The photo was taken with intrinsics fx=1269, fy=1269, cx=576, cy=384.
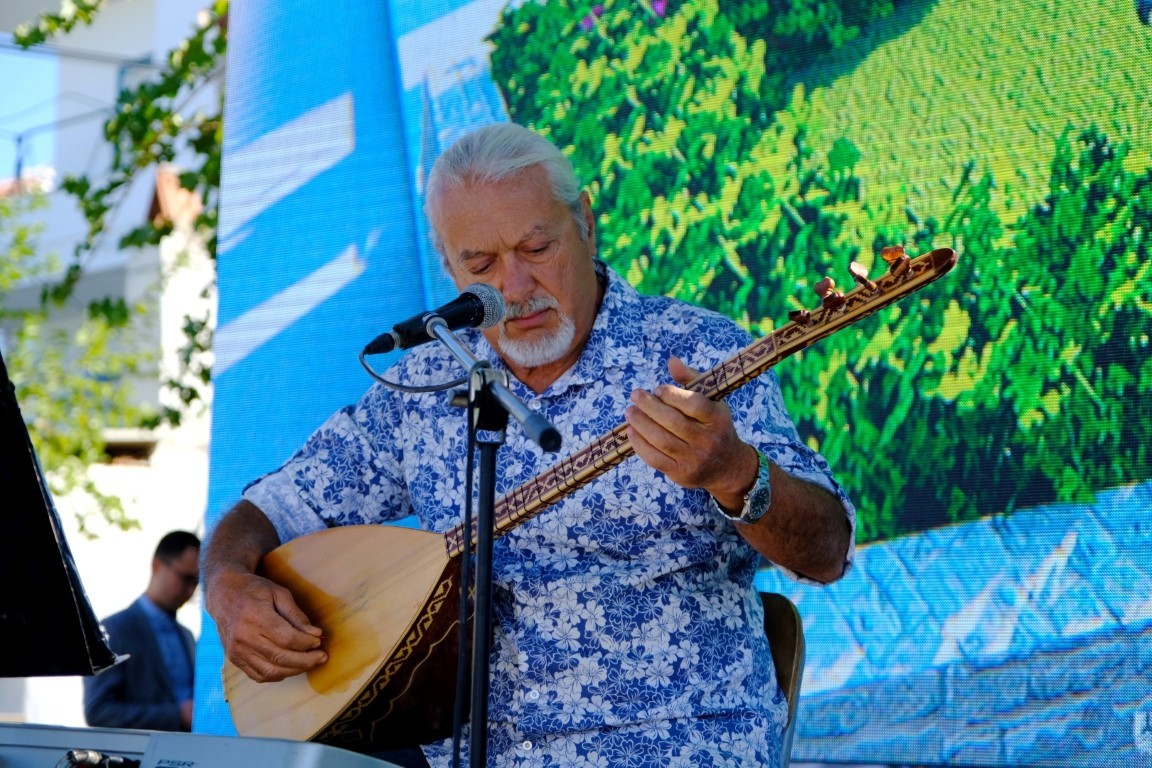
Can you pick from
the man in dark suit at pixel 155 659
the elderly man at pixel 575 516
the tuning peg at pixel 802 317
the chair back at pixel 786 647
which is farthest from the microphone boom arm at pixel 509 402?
the man in dark suit at pixel 155 659

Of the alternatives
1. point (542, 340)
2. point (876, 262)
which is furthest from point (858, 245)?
point (542, 340)

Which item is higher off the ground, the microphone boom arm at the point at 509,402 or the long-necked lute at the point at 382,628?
the microphone boom arm at the point at 509,402

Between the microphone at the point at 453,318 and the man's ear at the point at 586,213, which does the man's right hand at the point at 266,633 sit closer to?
the microphone at the point at 453,318

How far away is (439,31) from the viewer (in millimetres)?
3496

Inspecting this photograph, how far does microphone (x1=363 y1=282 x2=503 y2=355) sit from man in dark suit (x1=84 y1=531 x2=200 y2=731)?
344 centimetres

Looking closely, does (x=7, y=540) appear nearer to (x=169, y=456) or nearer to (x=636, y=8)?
(x=636, y=8)

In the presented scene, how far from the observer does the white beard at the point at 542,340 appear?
2230 millimetres

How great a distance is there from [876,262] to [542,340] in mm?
1014

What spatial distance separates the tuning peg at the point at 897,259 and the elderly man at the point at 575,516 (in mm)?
311

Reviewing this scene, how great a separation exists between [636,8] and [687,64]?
22 cm

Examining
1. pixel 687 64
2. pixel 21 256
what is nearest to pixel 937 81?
pixel 687 64

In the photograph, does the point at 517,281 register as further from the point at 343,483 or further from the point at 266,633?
the point at 266,633

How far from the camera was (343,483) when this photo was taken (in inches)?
97.1

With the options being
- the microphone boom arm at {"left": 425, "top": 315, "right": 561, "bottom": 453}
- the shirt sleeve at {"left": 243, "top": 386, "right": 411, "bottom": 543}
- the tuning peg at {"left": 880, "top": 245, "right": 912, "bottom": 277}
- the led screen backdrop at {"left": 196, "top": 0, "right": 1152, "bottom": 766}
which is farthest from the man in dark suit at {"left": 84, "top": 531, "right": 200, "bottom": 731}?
the tuning peg at {"left": 880, "top": 245, "right": 912, "bottom": 277}
